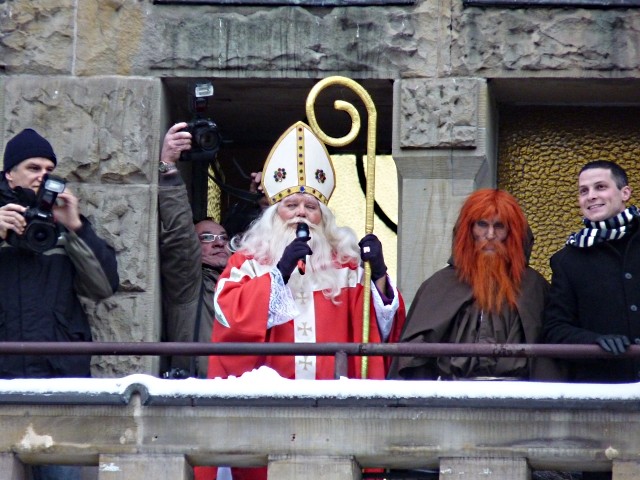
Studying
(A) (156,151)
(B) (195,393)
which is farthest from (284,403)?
(A) (156,151)

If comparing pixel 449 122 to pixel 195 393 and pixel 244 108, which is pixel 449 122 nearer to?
pixel 244 108

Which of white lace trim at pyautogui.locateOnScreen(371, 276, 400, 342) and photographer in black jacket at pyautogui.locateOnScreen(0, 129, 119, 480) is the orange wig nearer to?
white lace trim at pyautogui.locateOnScreen(371, 276, 400, 342)

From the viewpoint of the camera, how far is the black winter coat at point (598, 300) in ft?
34.2

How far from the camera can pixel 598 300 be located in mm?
10516

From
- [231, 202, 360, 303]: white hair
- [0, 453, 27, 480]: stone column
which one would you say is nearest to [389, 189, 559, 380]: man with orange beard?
[231, 202, 360, 303]: white hair

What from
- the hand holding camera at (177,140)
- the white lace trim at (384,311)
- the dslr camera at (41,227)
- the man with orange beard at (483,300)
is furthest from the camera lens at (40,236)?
the man with orange beard at (483,300)

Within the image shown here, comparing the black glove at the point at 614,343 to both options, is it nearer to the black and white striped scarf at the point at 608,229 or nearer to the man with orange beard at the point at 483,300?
the man with orange beard at the point at 483,300

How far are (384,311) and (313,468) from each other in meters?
1.24

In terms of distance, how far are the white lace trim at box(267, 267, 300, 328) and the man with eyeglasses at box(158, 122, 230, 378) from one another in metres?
0.59

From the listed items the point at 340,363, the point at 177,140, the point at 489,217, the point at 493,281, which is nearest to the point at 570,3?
the point at 489,217

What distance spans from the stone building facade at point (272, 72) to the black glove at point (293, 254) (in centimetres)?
98

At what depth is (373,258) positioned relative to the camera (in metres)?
10.9

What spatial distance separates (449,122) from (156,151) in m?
1.44

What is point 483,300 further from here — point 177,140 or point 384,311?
point 177,140
